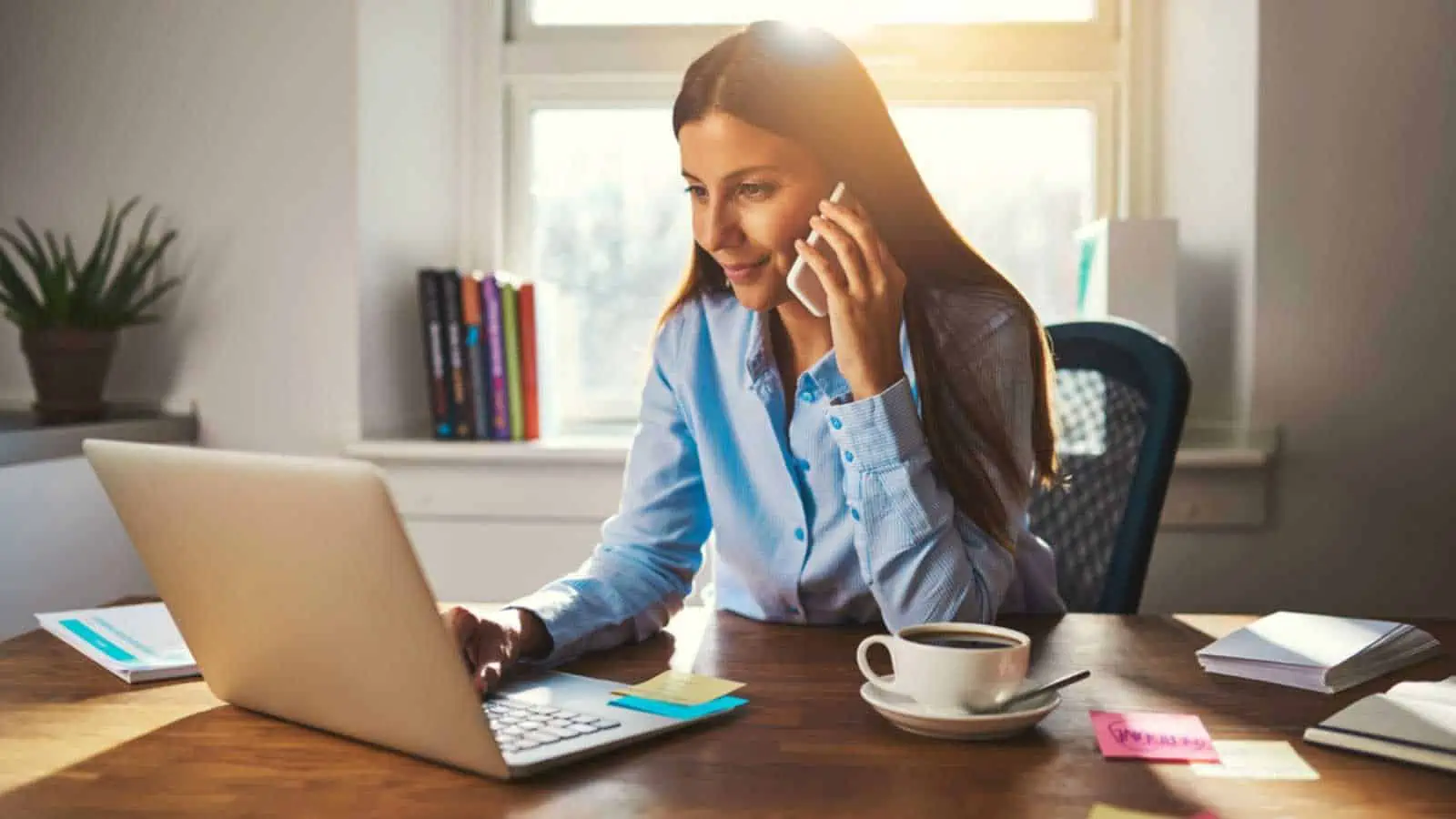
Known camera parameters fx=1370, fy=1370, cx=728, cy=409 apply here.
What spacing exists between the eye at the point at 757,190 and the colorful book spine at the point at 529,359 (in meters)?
1.11

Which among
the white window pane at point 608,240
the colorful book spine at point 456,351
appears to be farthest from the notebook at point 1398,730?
the white window pane at point 608,240

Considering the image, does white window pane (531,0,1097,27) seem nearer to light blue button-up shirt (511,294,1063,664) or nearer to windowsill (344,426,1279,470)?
windowsill (344,426,1279,470)

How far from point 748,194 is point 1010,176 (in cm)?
137

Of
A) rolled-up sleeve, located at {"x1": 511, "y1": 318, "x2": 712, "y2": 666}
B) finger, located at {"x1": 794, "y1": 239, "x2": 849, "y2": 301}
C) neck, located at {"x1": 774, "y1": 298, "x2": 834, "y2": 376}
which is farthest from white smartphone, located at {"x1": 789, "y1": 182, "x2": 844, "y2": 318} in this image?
rolled-up sleeve, located at {"x1": 511, "y1": 318, "x2": 712, "y2": 666}

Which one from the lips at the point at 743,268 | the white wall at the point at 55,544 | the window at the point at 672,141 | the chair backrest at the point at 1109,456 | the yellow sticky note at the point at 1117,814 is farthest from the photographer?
the window at the point at 672,141

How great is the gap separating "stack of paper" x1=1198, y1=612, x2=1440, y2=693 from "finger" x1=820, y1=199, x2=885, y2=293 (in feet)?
1.53

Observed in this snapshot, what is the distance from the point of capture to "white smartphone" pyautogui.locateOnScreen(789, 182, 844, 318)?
138 cm

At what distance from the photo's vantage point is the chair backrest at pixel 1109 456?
1.68m

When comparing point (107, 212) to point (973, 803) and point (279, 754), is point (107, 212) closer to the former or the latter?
point (279, 754)

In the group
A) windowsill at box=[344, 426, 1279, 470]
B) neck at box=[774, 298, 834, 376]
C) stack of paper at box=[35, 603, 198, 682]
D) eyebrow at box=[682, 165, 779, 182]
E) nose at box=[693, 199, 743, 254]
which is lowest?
stack of paper at box=[35, 603, 198, 682]

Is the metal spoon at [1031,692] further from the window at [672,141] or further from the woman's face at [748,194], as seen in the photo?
the window at [672,141]

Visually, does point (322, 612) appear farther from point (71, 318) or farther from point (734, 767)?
point (71, 318)

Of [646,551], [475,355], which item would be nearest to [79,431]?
[475,355]

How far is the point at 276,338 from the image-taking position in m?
2.41
